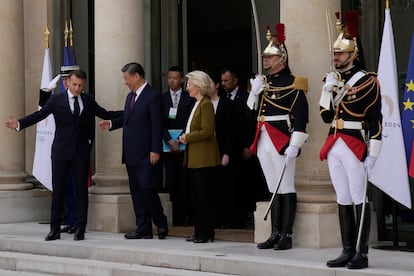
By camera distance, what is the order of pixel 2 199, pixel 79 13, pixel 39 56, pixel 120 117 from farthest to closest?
pixel 79 13 < pixel 39 56 < pixel 2 199 < pixel 120 117

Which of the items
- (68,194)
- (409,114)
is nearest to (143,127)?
(68,194)

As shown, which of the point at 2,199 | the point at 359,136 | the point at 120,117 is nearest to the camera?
the point at 359,136

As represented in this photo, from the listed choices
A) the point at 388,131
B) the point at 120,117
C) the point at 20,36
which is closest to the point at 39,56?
the point at 20,36

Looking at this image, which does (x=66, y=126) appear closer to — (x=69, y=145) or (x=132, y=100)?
(x=69, y=145)

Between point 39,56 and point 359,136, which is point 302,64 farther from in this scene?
point 39,56

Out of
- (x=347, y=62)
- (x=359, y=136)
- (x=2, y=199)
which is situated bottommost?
(x=2, y=199)

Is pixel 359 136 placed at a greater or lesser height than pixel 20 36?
lesser

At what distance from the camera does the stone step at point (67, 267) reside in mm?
8789

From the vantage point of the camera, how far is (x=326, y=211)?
364 inches

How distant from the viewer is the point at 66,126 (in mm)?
10711

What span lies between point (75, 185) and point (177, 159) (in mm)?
1545

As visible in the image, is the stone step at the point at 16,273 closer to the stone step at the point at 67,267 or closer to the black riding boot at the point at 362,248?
the stone step at the point at 67,267

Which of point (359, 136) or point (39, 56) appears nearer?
point (359, 136)

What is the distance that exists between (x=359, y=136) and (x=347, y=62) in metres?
0.63
